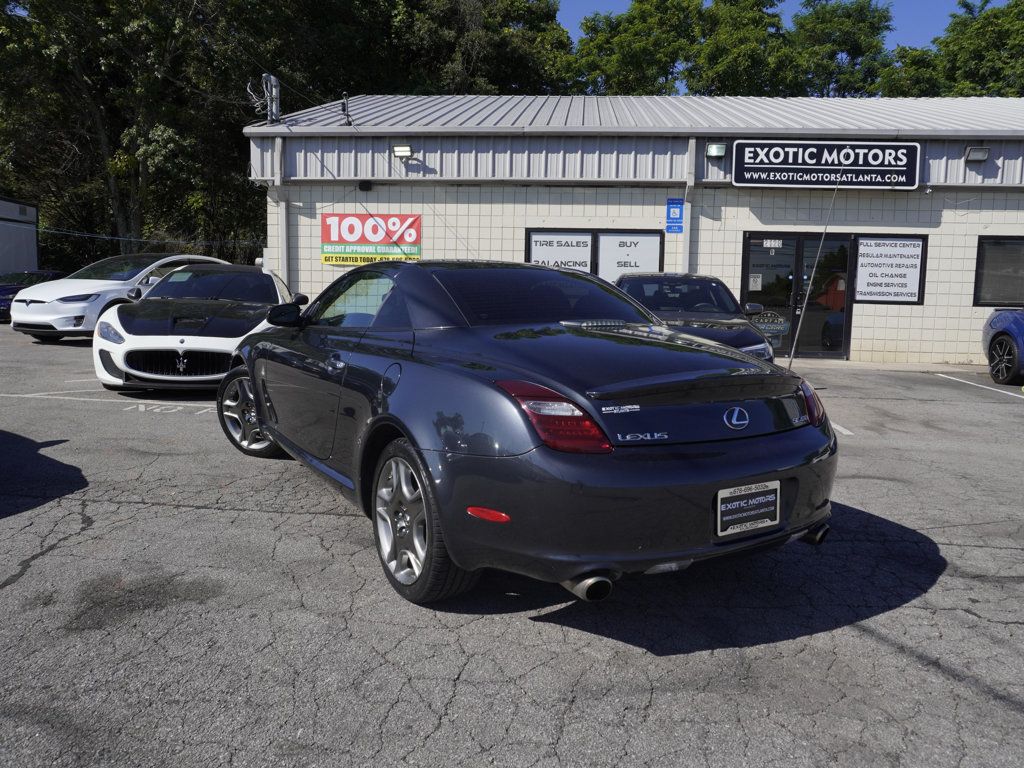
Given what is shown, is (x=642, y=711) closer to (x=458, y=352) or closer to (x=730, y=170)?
(x=458, y=352)

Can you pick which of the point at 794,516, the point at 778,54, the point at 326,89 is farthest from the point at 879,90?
the point at 794,516

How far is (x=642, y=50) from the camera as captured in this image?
32812mm

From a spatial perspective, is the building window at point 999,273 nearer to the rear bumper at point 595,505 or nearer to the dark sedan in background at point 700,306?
the dark sedan in background at point 700,306

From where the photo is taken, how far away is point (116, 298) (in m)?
12.8

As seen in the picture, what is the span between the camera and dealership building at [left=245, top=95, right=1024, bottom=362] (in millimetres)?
13820

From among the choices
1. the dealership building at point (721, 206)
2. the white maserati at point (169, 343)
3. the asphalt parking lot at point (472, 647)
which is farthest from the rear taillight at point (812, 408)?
the dealership building at point (721, 206)

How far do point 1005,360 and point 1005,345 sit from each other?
21 cm

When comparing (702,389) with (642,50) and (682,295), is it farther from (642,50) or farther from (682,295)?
(642,50)

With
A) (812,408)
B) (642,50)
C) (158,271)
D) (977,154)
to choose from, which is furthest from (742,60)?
(812,408)

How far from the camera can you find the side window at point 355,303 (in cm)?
411

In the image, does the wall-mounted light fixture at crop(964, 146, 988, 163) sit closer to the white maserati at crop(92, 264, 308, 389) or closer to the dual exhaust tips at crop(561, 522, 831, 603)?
the white maserati at crop(92, 264, 308, 389)

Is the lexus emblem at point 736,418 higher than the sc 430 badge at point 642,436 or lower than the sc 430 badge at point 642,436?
higher

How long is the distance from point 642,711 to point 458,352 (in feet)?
4.95

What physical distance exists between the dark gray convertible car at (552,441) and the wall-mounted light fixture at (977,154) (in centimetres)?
1251
